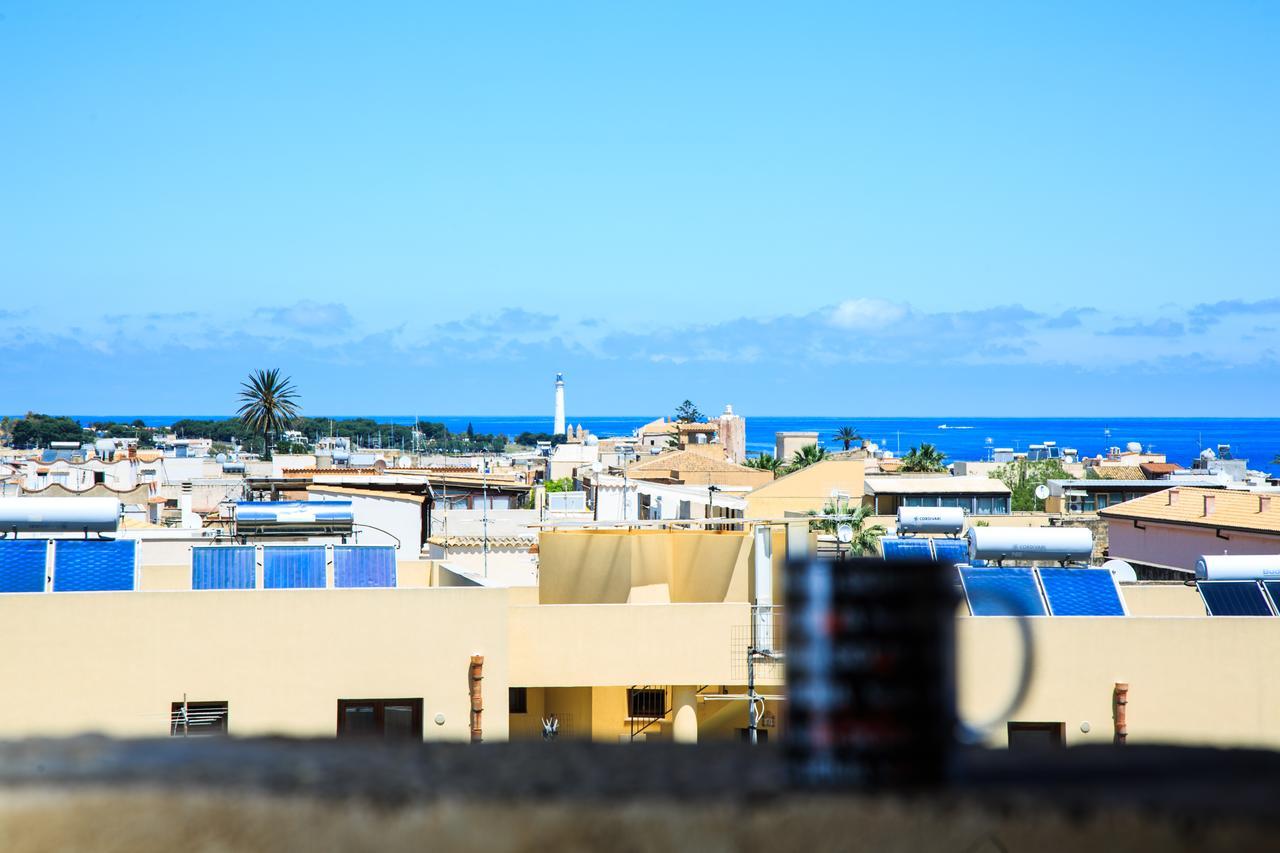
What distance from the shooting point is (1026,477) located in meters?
81.9

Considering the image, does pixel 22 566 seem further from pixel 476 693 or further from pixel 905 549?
pixel 905 549

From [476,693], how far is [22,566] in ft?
18.6

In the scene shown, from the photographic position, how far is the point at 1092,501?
63219mm

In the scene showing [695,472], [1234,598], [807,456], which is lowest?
[1234,598]

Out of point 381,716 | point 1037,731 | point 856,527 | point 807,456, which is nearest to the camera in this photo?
point 381,716

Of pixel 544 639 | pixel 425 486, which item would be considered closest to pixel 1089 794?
pixel 544 639

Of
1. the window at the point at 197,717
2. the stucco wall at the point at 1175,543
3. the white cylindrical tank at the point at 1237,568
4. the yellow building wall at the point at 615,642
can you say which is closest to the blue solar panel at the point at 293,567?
the window at the point at 197,717

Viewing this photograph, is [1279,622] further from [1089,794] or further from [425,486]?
[425,486]

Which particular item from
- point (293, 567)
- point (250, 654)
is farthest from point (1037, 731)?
point (293, 567)

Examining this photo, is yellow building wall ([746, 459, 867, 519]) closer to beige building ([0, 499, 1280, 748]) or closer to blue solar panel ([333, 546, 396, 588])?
beige building ([0, 499, 1280, 748])

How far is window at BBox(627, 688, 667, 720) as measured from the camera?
58.1ft

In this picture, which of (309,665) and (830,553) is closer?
(309,665)

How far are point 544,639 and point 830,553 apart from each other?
39.3 ft

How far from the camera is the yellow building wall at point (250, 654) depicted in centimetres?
1430
